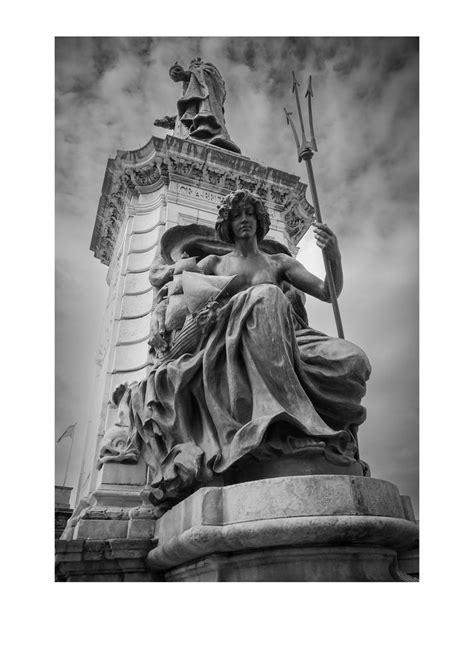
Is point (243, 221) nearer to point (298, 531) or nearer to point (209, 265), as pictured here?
point (209, 265)

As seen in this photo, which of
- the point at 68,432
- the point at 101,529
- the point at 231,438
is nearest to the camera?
the point at 231,438

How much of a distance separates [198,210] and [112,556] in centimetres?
424

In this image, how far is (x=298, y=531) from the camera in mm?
2502

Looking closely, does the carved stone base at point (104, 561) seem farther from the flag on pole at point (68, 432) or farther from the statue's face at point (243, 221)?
the statue's face at point (243, 221)

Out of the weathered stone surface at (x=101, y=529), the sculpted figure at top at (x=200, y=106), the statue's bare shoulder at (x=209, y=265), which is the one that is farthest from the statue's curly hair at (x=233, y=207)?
the sculpted figure at top at (x=200, y=106)

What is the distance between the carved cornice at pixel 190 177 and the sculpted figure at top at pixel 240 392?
111 inches

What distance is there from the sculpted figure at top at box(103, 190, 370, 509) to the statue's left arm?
1 centimetres

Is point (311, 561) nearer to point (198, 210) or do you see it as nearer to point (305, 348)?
point (305, 348)

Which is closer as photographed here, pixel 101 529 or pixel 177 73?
pixel 101 529

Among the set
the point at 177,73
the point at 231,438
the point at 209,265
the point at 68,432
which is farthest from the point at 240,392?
the point at 177,73

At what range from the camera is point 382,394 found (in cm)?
473

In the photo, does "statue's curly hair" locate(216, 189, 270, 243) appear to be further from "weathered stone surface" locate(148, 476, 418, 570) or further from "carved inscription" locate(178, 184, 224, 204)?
"weathered stone surface" locate(148, 476, 418, 570)

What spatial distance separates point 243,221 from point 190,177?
2550mm

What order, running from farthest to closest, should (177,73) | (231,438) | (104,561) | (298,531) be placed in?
(177,73)
(104,561)
(231,438)
(298,531)
